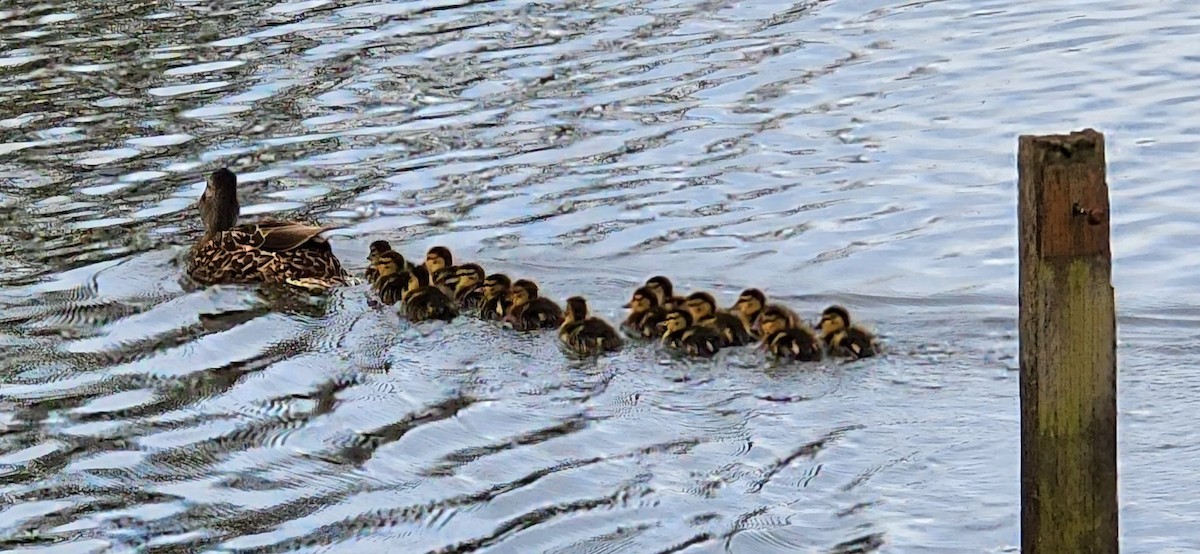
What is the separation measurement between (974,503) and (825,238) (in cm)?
252

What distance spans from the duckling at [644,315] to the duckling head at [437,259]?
81 centimetres

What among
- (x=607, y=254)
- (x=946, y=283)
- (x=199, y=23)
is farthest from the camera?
(x=199, y=23)

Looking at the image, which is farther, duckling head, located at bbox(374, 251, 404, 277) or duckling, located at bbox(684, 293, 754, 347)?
duckling head, located at bbox(374, 251, 404, 277)

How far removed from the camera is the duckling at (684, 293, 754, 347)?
6273 millimetres

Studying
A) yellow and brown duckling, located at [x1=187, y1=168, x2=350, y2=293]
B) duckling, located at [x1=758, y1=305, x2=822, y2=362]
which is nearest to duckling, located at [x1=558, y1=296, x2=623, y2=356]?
duckling, located at [x1=758, y1=305, x2=822, y2=362]

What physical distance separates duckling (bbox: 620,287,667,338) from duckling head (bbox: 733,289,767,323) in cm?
25

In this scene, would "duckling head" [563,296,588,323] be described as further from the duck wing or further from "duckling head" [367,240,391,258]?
the duck wing

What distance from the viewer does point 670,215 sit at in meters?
7.89

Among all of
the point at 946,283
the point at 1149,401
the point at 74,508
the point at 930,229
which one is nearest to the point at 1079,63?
the point at 930,229

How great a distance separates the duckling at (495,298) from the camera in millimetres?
6676

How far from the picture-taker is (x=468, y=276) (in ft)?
22.7

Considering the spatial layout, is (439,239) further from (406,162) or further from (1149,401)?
(1149,401)

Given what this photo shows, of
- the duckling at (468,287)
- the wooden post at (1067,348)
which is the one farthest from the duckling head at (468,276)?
the wooden post at (1067,348)

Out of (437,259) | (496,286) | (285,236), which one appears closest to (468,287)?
(496,286)
